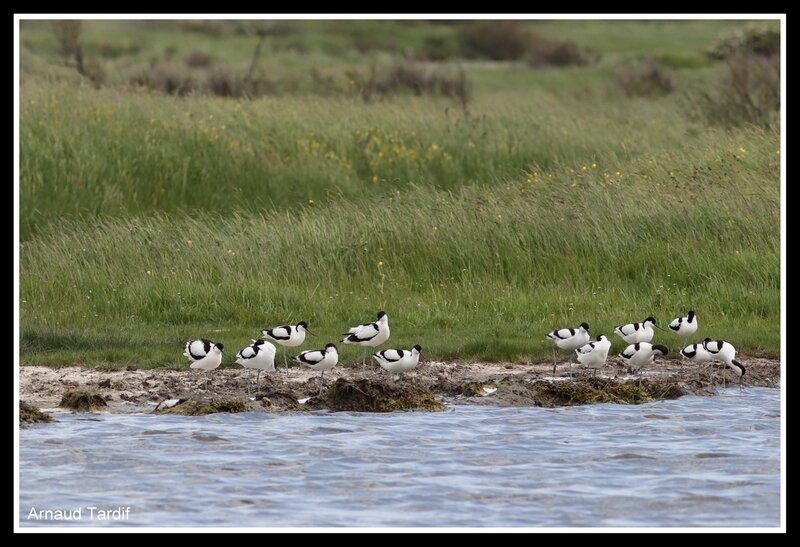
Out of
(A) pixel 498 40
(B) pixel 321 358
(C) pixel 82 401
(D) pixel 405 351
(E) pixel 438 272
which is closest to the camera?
(C) pixel 82 401

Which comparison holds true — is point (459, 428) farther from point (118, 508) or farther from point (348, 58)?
point (348, 58)

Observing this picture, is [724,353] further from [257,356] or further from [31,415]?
[31,415]

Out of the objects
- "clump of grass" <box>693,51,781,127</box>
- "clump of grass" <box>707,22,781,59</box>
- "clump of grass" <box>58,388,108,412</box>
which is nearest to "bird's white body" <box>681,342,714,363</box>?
"clump of grass" <box>58,388,108,412</box>

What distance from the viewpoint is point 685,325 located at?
15.1 meters

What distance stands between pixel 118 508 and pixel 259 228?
9.44 metres

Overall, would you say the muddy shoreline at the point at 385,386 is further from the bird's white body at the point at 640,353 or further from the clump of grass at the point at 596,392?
the bird's white body at the point at 640,353

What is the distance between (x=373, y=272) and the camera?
17.9m

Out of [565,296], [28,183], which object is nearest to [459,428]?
[565,296]

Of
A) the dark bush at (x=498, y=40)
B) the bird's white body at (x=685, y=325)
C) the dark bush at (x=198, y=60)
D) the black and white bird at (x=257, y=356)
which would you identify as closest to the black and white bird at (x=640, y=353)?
the bird's white body at (x=685, y=325)

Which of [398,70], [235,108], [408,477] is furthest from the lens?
[398,70]

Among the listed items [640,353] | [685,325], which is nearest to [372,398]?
[640,353]

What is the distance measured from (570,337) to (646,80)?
1305 inches

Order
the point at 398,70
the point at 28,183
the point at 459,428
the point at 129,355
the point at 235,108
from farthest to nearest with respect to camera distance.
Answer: the point at 398,70 → the point at 235,108 → the point at 28,183 → the point at 129,355 → the point at 459,428

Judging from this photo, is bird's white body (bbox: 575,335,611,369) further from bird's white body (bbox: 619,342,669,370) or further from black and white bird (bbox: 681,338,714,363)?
black and white bird (bbox: 681,338,714,363)
